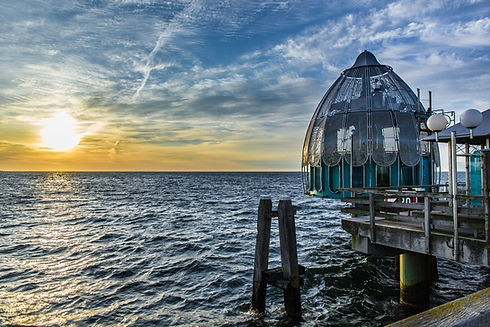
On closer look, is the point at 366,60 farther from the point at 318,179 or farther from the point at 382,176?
the point at 318,179

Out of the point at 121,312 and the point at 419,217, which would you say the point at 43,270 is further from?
the point at 419,217

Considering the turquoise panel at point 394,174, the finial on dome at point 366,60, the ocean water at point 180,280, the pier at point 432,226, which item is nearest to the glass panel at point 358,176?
the turquoise panel at point 394,174

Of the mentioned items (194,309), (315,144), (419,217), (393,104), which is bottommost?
(194,309)

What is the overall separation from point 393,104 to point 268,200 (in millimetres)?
9048

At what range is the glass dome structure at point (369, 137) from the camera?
15406mm

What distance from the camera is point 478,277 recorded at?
43.9 ft

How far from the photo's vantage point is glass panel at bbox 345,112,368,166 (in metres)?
15.4

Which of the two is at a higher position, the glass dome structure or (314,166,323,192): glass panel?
the glass dome structure

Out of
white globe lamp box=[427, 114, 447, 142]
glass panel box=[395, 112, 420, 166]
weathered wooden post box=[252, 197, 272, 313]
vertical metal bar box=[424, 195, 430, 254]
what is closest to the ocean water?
weathered wooden post box=[252, 197, 272, 313]

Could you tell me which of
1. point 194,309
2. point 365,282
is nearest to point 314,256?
point 365,282

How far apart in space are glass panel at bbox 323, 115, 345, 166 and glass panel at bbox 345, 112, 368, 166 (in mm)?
287

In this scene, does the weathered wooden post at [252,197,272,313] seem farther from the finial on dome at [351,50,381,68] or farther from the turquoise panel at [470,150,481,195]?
the finial on dome at [351,50,381,68]

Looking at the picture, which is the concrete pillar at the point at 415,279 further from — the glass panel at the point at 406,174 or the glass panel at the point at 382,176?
the glass panel at the point at 406,174

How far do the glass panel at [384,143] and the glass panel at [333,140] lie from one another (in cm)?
135
